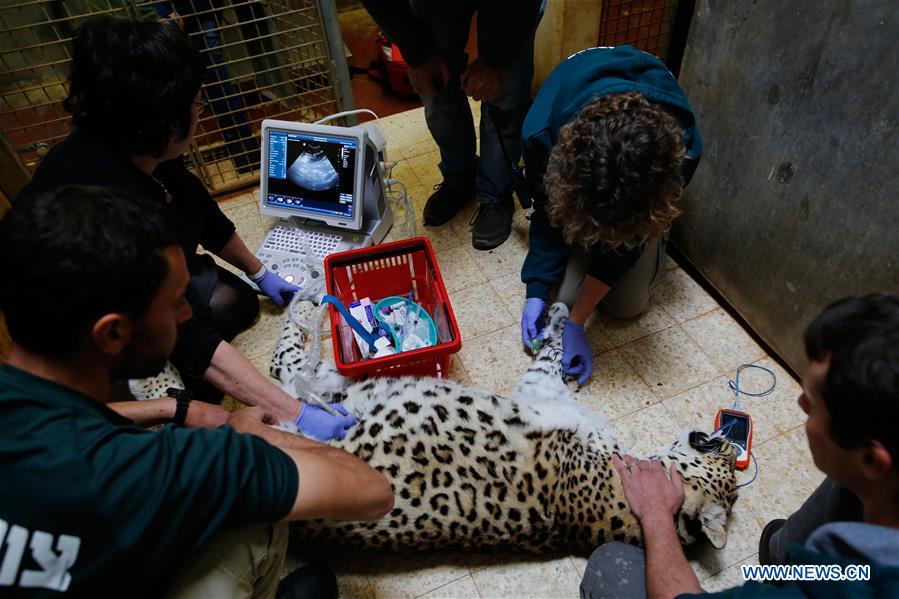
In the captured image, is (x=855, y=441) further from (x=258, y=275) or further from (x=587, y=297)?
(x=258, y=275)

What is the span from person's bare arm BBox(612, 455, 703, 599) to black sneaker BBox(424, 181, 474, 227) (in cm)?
159

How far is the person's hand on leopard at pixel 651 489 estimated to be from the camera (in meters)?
1.55

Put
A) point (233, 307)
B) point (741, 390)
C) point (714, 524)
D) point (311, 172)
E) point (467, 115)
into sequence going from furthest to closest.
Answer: point (467, 115)
point (311, 172)
point (233, 307)
point (741, 390)
point (714, 524)

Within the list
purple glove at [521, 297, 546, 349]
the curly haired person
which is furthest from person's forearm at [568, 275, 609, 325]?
purple glove at [521, 297, 546, 349]

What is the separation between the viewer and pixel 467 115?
2.72 metres

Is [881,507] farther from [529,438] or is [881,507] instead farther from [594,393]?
[594,393]

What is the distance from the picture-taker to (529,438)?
1693mm

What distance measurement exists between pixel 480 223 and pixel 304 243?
0.88m

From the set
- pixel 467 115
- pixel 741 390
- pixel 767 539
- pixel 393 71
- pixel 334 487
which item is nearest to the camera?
pixel 334 487

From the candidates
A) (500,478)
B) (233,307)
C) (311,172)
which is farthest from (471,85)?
(500,478)

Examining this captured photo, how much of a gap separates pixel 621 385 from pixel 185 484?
168 cm

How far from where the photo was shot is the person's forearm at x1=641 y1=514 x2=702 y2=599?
1.39m

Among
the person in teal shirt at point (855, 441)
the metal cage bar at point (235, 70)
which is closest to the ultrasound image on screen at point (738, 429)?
the person in teal shirt at point (855, 441)

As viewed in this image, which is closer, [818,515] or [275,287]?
[818,515]
